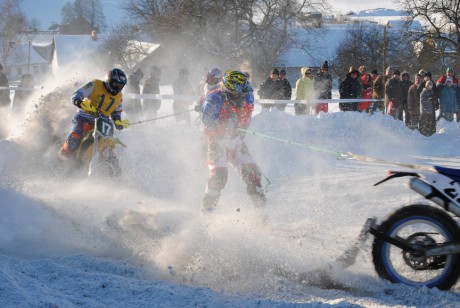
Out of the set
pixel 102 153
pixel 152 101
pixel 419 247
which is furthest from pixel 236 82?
pixel 152 101

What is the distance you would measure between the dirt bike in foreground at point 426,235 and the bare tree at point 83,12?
11298 centimetres

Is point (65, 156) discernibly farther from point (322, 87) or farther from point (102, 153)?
point (322, 87)

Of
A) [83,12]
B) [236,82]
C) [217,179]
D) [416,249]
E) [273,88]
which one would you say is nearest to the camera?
[416,249]

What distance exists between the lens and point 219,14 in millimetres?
29547

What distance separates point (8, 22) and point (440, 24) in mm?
46852

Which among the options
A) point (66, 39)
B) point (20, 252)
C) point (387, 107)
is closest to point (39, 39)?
point (66, 39)

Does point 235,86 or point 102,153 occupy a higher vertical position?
point 235,86

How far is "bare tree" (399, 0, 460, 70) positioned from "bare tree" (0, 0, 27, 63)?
1718 inches

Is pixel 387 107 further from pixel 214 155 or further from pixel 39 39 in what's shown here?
pixel 39 39

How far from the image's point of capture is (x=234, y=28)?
3020 centimetres

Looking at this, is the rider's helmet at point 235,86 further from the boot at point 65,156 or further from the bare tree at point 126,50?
the bare tree at point 126,50

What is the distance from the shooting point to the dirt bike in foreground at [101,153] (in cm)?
812

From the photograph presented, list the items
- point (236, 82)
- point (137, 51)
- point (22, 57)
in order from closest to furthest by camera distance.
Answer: point (236, 82)
point (137, 51)
point (22, 57)

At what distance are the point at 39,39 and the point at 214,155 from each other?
113 m
